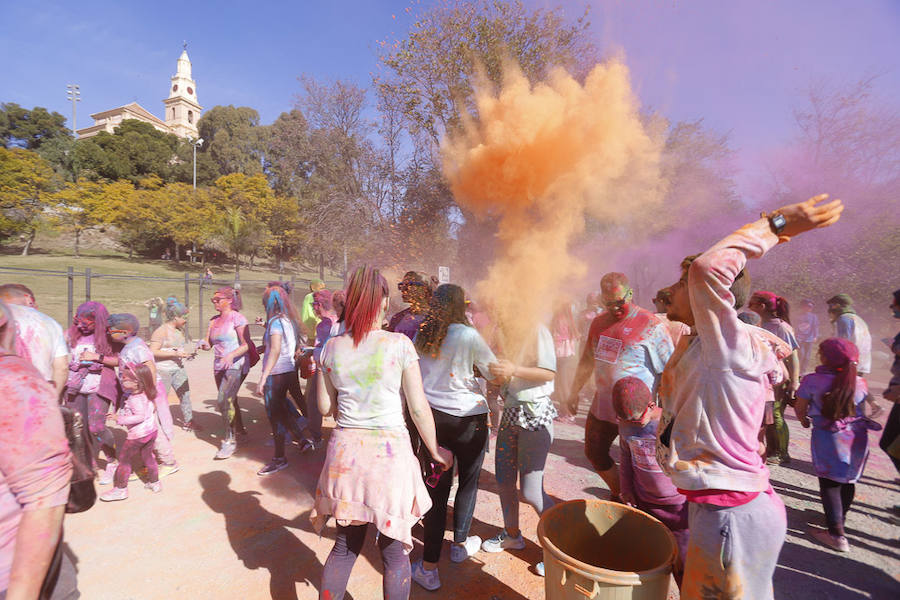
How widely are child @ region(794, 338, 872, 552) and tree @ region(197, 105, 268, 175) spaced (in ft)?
176

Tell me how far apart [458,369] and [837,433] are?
3.39 m

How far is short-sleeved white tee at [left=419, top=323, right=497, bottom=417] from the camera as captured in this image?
2.95 metres

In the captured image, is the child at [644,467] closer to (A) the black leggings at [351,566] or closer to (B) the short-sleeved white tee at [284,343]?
(A) the black leggings at [351,566]

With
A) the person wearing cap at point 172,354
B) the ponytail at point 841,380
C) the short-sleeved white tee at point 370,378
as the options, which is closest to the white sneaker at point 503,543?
the short-sleeved white tee at point 370,378

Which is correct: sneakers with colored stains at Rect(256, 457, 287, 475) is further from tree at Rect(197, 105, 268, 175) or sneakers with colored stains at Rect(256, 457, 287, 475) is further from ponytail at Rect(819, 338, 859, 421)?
tree at Rect(197, 105, 268, 175)

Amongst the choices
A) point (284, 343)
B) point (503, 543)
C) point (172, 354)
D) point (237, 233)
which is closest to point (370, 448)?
point (503, 543)

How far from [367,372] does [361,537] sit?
0.97 meters

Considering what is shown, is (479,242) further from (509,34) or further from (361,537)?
(361,537)

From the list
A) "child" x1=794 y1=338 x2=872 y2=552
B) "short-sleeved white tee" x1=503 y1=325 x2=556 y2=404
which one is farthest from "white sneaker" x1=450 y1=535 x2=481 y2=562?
"child" x1=794 y1=338 x2=872 y2=552

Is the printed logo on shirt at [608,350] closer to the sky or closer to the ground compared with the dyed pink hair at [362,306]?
closer to the ground

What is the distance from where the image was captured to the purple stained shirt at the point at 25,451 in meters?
1.30

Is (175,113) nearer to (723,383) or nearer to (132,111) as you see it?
(132,111)

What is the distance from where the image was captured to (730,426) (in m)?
1.67

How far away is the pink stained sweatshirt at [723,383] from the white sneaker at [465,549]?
2.18m
